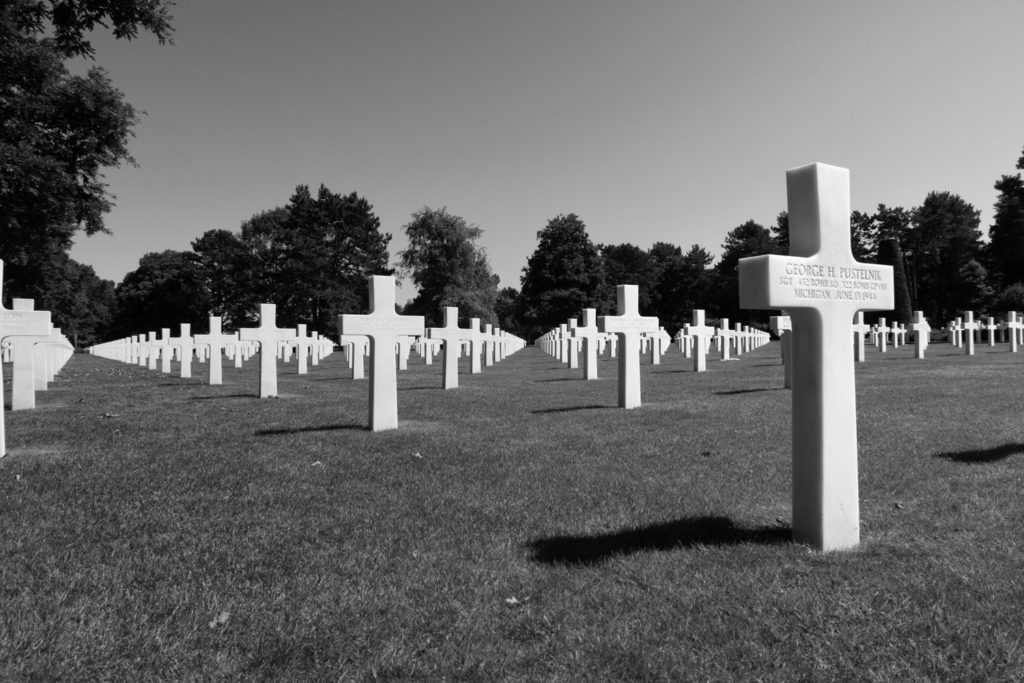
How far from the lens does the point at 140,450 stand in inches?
298

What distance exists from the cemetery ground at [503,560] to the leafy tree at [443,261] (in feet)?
163

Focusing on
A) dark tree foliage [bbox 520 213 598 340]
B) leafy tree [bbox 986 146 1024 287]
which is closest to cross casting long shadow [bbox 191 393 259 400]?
dark tree foliage [bbox 520 213 598 340]

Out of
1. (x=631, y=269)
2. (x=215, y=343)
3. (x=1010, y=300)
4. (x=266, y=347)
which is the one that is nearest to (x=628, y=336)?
(x=266, y=347)

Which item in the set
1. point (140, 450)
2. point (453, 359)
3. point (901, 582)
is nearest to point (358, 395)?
point (453, 359)

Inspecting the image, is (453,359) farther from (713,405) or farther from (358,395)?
(713,405)

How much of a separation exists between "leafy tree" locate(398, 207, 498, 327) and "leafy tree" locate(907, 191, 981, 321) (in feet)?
149

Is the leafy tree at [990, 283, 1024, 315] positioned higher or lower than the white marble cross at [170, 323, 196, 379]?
higher

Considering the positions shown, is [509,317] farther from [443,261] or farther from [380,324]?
[380,324]

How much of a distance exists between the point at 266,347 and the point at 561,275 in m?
56.4

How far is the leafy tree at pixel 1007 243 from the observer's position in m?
60.1

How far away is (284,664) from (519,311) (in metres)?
77.1

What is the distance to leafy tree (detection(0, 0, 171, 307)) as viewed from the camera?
492 inches

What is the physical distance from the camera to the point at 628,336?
1212 cm

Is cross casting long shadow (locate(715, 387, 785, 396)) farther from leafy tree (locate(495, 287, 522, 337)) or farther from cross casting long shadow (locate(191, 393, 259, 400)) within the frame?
leafy tree (locate(495, 287, 522, 337))
